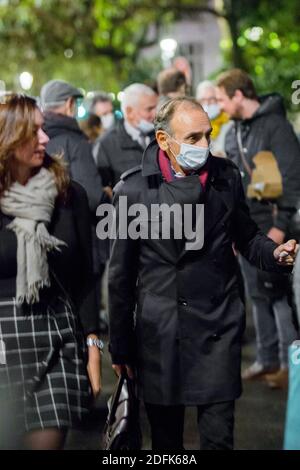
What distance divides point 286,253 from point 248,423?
2.43 meters

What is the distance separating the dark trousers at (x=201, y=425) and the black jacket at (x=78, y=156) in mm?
2607

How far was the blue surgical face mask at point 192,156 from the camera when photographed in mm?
4504

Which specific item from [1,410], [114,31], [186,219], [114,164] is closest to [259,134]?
[114,164]

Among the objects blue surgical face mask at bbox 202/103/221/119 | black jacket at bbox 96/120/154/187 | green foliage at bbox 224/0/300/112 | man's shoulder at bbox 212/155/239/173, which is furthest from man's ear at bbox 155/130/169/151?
green foliage at bbox 224/0/300/112

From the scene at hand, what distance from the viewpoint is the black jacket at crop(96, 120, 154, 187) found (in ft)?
26.1

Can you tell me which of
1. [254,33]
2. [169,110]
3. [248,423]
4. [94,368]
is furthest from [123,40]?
[94,368]

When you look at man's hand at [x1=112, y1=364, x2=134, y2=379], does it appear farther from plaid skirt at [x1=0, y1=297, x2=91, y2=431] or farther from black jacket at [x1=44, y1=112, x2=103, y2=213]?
black jacket at [x1=44, y1=112, x2=103, y2=213]

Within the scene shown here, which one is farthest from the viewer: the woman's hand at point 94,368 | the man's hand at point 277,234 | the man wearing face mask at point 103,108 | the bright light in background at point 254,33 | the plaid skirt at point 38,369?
the bright light in background at point 254,33

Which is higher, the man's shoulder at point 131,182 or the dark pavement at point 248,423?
the man's shoulder at point 131,182

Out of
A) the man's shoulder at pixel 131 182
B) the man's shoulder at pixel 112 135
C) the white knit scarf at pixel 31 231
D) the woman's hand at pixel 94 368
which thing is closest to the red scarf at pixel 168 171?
the man's shoulder at pixel 131 182

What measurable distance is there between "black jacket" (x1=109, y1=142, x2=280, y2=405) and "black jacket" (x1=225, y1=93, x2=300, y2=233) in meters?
2.66

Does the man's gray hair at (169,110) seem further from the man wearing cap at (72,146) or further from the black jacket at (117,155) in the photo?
the black jacket at (117,155)
